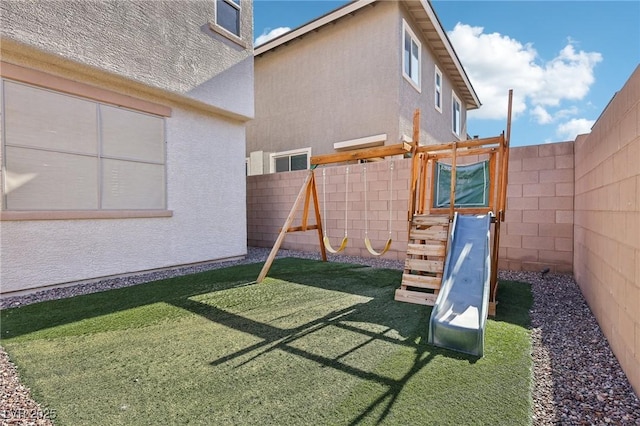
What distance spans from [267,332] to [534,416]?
2.18m

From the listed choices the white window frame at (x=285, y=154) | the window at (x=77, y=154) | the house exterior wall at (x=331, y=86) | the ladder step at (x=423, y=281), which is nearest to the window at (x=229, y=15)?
the window at (x=77, y=154)

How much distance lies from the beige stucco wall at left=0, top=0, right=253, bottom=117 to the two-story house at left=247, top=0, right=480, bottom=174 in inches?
126

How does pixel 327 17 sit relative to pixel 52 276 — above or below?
above

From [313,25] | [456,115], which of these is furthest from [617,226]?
[456,115]

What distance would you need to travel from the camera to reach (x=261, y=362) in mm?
2498

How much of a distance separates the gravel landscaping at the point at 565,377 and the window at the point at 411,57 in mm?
7099

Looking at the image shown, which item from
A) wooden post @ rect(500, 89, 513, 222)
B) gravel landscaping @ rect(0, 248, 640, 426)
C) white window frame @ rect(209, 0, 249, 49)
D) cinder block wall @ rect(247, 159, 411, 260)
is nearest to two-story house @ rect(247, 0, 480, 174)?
cinder block wall @ rect(247, 159, 411, 260)

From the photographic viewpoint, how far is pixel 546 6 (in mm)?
6957

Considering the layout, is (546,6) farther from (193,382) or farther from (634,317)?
(193,382)

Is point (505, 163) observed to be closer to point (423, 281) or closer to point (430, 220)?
point (430, 220)

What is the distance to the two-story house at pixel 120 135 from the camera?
4.19 meters

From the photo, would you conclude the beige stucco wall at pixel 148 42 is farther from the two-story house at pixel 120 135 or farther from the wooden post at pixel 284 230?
the wooden post at pixel 284 230

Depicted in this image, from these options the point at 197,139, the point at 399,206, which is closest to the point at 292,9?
the point at 197,139

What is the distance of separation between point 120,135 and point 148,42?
1659 mm
